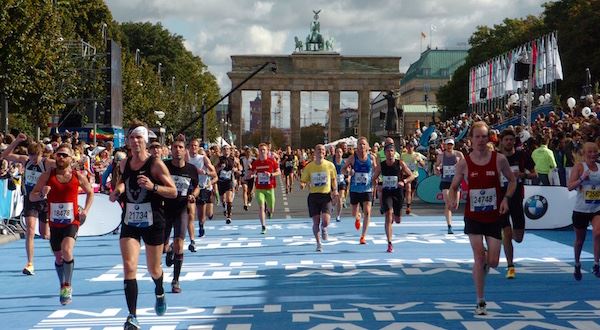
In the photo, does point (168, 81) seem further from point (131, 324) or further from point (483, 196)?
point (131, 324)

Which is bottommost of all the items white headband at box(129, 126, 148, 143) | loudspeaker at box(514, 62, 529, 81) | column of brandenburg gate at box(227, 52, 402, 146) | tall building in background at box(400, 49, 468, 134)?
white headband at box(129, 126, 148, 143)

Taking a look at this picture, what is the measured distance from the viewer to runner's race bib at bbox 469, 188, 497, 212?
11.5 m

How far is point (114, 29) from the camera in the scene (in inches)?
3027

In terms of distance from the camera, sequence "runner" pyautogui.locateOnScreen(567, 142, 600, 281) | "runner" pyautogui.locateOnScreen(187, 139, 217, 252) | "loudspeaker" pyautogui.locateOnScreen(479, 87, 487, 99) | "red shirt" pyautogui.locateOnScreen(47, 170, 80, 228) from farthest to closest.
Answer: "loudspeaker" pyautogui.locateOnScreen(479, 87, 487, 99) → "runner" pyautogui.locateOnScreen(187, 139, 217, 252) → "runner" pyautogui.locateOnScreen(567, 142, 600, 281) → "red shirt" pyautogui.locateOnScreen(47, 170, 80, 228)

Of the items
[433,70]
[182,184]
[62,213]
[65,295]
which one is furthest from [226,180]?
[433,70]

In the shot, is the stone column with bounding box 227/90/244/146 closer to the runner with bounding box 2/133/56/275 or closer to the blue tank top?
the blue tank top

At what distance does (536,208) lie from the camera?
74.5 feet

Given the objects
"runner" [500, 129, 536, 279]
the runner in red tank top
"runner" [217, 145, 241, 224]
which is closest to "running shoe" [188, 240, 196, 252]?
"runner" [500, 129, 536, 279]

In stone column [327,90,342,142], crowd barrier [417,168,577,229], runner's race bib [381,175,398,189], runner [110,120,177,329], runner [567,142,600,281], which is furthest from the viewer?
stone column [327,90,342,142]

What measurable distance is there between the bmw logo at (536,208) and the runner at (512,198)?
24.5ft

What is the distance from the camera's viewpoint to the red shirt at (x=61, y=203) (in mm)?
13023

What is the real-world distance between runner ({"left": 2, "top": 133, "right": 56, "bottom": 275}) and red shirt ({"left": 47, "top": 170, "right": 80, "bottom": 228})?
2135mm

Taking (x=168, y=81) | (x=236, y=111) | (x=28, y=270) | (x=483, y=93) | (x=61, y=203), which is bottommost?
(x=28, y=270)

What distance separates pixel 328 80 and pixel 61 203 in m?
126
